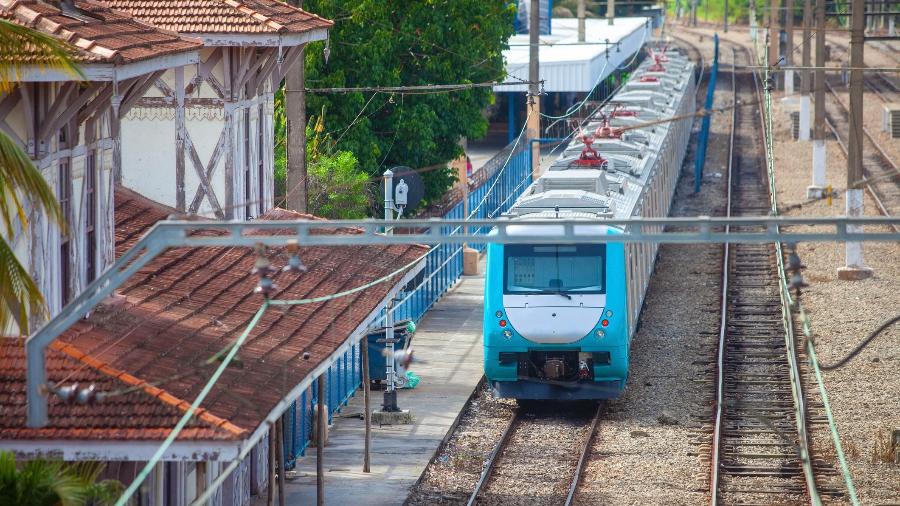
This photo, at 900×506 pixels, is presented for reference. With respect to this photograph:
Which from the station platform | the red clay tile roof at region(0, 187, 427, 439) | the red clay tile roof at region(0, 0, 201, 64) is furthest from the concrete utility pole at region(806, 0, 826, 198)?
the red clay tile roof at region(0, 0, 201, 64)

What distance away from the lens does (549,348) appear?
1909cm

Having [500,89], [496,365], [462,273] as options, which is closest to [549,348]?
[496,365]

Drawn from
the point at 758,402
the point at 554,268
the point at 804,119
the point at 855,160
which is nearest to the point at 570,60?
the point at 804,119

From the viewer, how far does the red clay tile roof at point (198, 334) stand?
34.8ft

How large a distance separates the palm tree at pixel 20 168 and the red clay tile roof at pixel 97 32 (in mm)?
96

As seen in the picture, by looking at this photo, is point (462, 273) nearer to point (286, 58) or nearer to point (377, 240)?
point (286, 58)

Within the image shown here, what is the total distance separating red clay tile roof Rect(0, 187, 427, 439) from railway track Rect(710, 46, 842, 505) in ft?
15.2

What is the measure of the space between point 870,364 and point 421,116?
1161cm

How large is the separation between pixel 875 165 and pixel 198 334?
34.9 m

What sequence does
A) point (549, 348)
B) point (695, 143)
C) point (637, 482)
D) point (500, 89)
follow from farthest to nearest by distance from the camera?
point (695, 143)
point (500, 89)
point (549, 348)
point (637, 482)

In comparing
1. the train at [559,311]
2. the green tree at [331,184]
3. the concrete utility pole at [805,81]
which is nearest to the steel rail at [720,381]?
the train at [559,311]

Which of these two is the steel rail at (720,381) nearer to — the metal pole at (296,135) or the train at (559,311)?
the train at (559,311)

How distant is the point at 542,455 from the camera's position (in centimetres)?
1839

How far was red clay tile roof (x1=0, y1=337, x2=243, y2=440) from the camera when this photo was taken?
10234mm
